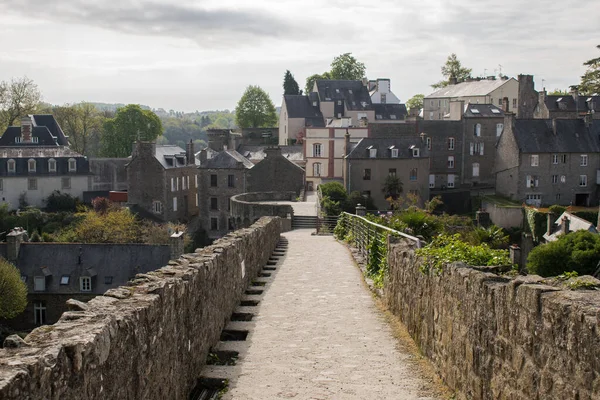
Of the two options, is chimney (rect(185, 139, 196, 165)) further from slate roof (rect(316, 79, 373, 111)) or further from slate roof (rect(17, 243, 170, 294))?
slate roof (rect(17, 243, 170, 294))

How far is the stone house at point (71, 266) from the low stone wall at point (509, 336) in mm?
34273

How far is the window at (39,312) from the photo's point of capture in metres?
41.0

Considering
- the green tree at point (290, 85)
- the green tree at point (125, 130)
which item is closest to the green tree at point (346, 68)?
the green tree at point (290, 85)

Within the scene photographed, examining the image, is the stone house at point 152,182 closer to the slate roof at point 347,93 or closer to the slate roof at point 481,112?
the slate roof at point 347,93

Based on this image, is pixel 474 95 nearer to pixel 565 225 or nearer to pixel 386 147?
pixel 386 147

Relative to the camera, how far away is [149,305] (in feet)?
20.5

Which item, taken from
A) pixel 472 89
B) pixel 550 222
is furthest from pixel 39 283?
pixel 472 89

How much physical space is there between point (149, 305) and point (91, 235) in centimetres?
4770

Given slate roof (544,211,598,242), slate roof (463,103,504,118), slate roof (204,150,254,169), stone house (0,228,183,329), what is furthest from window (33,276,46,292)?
slate roof (463,103,504,118)

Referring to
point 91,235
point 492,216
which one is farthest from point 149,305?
point 492,216

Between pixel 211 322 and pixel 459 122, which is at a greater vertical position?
pixel 459 122

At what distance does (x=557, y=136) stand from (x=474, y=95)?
20.2 meters

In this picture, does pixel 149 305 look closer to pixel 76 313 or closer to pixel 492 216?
pixel 76 313

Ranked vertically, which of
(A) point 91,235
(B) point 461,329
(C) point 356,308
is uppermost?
(B) point 461,329
